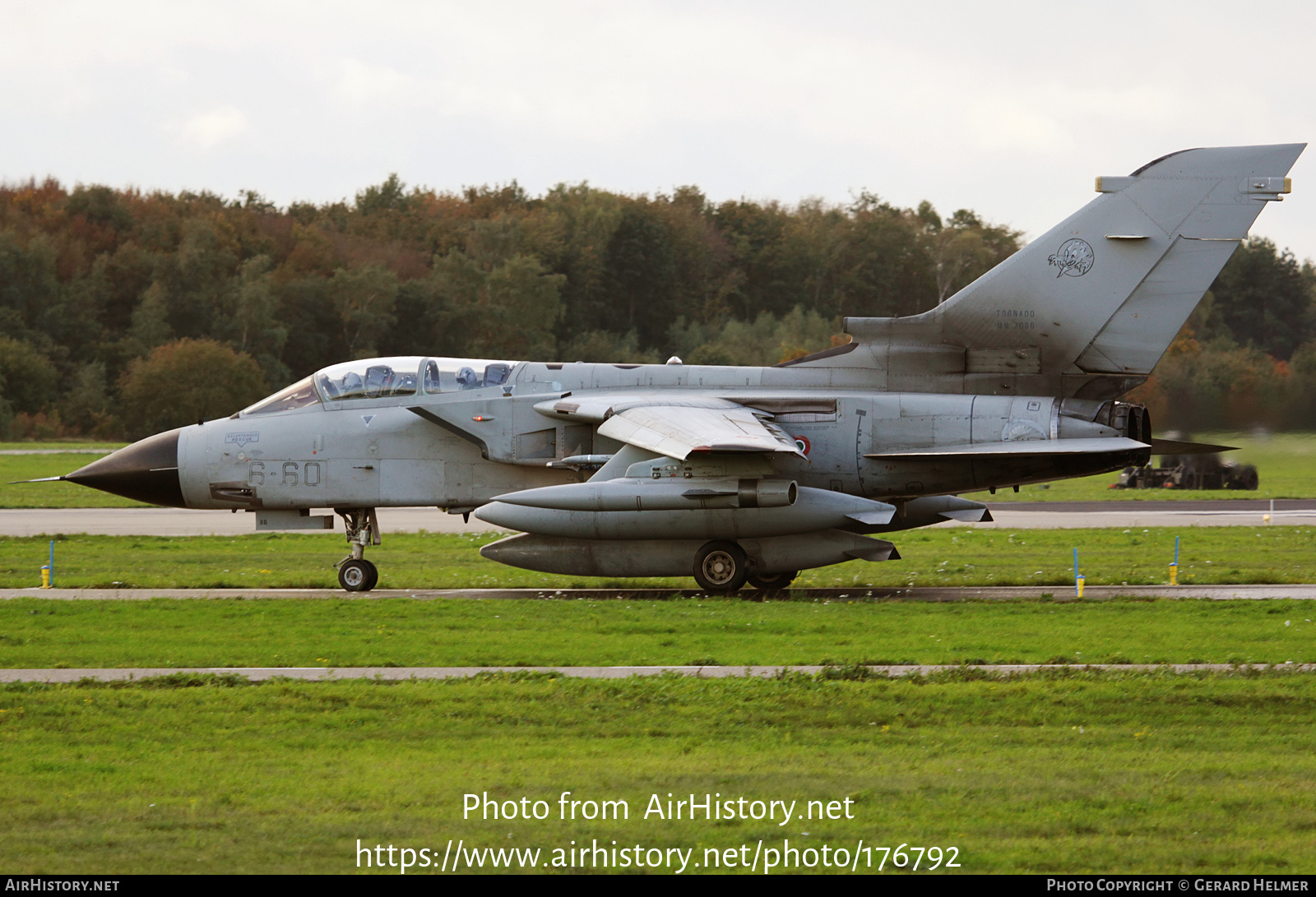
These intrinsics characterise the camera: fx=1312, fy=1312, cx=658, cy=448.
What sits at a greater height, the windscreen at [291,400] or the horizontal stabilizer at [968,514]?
the windscreen at [291,400]

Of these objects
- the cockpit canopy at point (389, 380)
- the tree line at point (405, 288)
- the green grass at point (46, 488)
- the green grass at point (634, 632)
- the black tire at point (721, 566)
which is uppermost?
the tree line at point (405, 288)

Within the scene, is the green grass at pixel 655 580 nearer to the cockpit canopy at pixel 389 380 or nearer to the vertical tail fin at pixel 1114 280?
the cockpit canopy at pixel 389 380

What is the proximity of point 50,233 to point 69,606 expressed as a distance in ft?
211

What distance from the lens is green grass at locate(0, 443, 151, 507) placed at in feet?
116

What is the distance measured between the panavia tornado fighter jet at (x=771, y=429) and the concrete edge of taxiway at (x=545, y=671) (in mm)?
4261

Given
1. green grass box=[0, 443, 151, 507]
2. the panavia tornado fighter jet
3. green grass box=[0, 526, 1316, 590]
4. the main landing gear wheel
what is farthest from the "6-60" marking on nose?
green grass box=[0, 443, 151, 507]

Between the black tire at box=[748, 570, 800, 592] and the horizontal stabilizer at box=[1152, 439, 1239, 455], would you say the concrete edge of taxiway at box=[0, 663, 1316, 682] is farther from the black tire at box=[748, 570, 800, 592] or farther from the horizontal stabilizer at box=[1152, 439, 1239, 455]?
the horizontal stabilizer at box=[1152, 439, 1239, 455]

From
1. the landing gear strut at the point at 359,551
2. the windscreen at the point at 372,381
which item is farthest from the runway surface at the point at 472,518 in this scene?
the windscreen at the point at 372,381

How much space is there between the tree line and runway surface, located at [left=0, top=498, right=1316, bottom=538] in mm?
25354

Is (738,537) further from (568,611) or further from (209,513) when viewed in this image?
(209,513)

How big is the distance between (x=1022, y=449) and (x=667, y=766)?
32.7 feet

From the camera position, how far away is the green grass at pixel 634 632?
40.1 ft

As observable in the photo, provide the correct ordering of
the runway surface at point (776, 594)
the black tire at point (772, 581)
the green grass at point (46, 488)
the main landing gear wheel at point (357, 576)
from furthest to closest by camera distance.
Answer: the green grass at point (46, 488) < the black tire at point (772, 581) < the main landing gear wheel at point (357, 576) < the runway surface at point (776, 594)

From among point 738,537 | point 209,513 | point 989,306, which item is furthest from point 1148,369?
point 209,513
